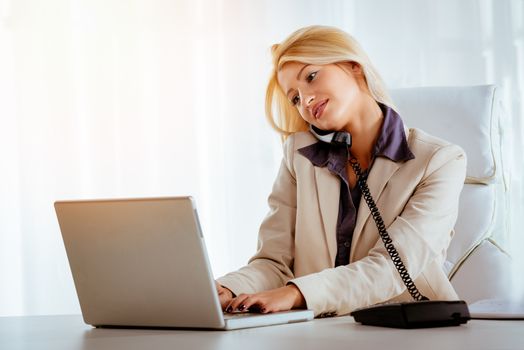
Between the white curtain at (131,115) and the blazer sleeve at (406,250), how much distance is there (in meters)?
1.34

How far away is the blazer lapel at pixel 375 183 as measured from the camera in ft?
5.83

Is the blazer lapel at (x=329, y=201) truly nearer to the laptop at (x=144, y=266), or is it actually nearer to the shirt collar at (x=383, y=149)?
the shirt collar at (x=383, y=149)

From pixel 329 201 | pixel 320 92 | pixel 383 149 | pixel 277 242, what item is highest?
pixel 320 92

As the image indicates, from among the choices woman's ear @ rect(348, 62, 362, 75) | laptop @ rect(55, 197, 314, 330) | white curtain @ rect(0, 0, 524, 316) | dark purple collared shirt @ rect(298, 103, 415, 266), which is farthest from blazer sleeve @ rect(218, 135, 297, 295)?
white curtain @ rect(0, 0, 524, 316)

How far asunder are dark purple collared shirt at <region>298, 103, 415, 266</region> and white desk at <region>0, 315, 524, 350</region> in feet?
1.69

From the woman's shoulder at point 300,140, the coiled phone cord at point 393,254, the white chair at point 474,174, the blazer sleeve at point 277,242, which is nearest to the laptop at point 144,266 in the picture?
the coiled phone cord at point 393,254

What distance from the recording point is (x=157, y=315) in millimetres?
1255

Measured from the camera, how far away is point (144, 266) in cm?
122

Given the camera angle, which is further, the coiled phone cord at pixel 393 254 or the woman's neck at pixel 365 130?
the woman's neck at pixel 365 130

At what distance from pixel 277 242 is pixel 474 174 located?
2.11ft

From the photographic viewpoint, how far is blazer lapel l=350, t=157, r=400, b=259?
1.78m

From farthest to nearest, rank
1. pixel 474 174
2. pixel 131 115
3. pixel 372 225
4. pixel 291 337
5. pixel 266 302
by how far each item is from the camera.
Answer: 1. pixel 131 115
2. pixel 474 174
3. pixel 372 225
4. pixel 266 302
5. pixel 291 337

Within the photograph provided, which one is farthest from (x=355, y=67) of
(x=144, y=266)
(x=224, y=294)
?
(x=144, y=266)

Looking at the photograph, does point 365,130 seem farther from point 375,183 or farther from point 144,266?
point 144,266
